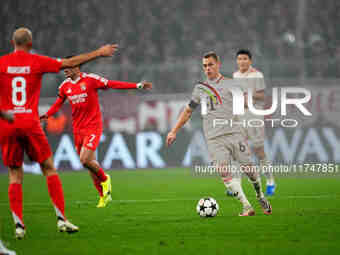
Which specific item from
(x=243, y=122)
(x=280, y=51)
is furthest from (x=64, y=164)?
(x=280, y=51)

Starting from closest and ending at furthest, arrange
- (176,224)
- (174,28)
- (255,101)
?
(176,224), (255,101), (174,28)

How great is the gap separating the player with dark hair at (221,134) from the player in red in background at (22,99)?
2078 millimetres

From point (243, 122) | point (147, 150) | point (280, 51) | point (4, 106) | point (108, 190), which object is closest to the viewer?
point (4, 106)

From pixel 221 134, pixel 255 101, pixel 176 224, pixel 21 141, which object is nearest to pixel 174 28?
pixel 255 101

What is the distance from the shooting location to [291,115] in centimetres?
1888

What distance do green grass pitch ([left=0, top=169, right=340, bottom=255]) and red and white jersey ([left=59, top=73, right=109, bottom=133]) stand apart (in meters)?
1.31

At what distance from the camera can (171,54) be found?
2692cm

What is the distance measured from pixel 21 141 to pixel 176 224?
2255 mm

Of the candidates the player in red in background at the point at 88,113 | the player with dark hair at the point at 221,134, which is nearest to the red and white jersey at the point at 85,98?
the player in red in background at the point at 88,113

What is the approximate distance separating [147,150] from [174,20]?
33.9 feet

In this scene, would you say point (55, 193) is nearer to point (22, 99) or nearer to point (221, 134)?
point (22, 99)

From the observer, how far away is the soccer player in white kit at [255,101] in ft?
39.9

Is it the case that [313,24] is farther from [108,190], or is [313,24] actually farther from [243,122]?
[108,190]

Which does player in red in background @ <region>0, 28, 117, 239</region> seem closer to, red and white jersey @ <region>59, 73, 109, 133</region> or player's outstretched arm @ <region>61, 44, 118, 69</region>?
player's outstretched arm @ <region>61, 44, 118, 69</region>
